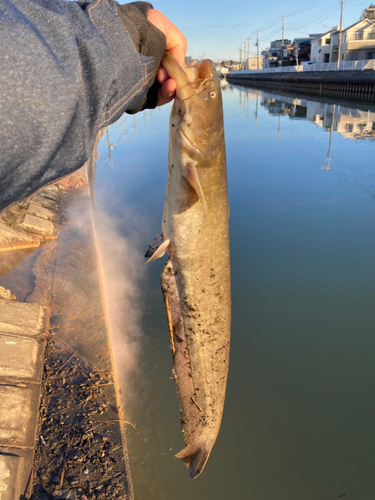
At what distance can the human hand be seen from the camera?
6.01 feet

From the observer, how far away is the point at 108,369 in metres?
4.25

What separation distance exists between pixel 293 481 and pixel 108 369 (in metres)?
2.34

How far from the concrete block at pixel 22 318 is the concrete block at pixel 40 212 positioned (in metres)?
4.11

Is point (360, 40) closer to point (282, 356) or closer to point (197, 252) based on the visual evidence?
point (282, 356)

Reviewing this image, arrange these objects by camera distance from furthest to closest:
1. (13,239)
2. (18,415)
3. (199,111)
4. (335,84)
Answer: (335,84) < (13,239) < (18,415) < (199,111)

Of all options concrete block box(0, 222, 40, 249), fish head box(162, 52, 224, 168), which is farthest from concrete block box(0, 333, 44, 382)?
concrete block box(0, 222, 40, 249)

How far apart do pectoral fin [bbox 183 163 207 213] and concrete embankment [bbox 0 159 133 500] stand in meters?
0.94

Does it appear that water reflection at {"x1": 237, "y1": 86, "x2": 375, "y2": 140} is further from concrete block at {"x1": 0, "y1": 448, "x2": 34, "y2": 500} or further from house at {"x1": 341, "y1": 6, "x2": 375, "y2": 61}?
house at {"x1": 341, "y1": 6, "x2": 375, "y2": 61}

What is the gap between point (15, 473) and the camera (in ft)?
9.82

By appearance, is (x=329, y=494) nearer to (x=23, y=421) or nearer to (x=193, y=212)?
(x=23, y=421)

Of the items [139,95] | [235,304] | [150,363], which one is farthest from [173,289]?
[235,304]

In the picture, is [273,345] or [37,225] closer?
[273,345]

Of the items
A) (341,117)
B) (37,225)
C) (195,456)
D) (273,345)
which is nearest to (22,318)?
(195,456)

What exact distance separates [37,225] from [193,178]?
6.67 m
